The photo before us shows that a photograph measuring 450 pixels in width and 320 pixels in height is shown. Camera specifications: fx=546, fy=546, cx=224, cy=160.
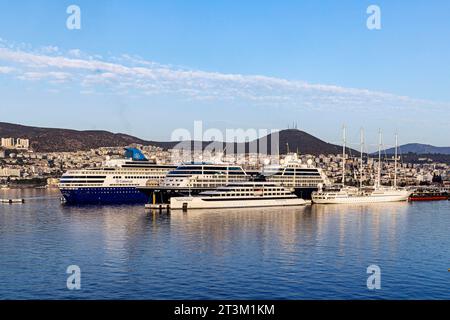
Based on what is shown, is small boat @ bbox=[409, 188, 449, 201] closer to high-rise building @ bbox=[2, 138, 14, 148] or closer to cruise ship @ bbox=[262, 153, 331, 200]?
cruise ship @ bbox=[262, 153, 331, 200]

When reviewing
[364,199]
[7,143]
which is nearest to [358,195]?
[364,199]

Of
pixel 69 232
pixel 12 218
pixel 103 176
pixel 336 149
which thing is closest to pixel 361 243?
pixel 69 232

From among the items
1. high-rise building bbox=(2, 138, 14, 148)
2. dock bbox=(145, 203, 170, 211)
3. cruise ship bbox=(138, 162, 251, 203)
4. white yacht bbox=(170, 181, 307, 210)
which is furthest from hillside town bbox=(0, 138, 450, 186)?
dock bbox=(145, 203, 170, 211)

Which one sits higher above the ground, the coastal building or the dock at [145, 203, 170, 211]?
the coastal building

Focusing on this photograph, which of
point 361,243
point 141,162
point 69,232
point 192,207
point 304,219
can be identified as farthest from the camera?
point 141,162

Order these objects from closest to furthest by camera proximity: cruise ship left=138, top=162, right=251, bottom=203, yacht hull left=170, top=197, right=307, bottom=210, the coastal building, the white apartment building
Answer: yacht hull left=170, top=197, right=307, bottom=210, cruise ship left=138, top=162, right=251, bottom=203, the coastal building, the white apartment building

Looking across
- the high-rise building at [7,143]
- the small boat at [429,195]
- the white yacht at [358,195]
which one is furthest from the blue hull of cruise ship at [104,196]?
the high-rise building at [7,143]
